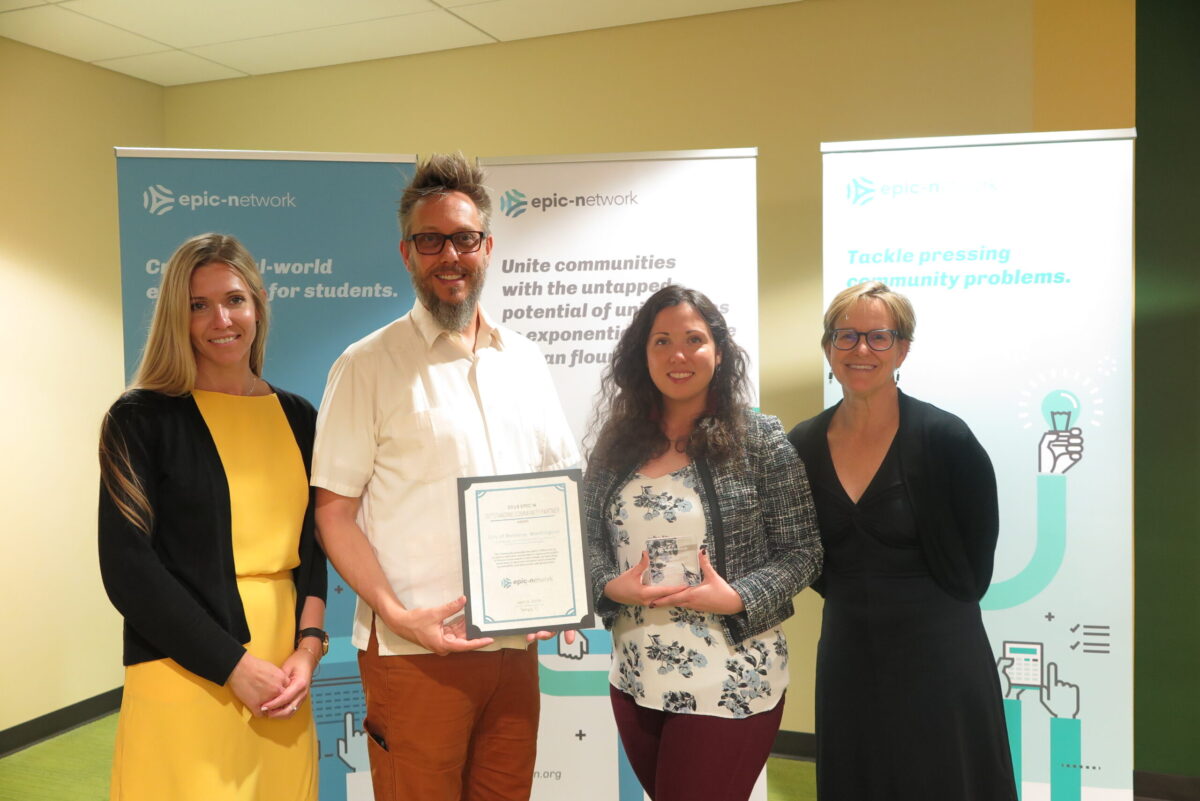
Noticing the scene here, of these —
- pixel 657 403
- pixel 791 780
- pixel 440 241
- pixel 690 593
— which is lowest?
pixel 791 780

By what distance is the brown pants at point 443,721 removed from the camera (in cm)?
202

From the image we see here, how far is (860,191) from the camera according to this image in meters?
3.07

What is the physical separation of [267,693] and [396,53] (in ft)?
11.9

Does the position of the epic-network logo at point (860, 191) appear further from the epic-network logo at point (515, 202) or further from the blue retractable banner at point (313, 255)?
the blue retractable banner at point (313, 255)

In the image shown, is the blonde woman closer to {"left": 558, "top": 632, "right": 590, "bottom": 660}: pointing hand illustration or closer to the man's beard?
the man's beard

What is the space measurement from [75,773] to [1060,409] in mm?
4323

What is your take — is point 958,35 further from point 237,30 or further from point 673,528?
point 237,30

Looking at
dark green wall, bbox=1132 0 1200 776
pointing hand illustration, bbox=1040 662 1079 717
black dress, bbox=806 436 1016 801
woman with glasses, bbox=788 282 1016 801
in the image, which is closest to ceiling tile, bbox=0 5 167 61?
woman with glasses, bbox=788 282 1016 801

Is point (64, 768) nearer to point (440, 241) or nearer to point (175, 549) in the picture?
point (175, 549)

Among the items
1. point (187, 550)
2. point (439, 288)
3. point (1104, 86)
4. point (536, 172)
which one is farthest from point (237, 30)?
point (1104, 86)

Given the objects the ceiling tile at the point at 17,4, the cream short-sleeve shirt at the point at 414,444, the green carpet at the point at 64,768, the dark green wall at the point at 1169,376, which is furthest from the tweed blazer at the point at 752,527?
the ceiling tile at the point at 17,4

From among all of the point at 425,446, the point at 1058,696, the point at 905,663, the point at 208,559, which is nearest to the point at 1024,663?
the point at 1058,696

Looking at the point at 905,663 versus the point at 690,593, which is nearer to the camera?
the point at 690,593

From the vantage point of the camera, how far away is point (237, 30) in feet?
13.8
